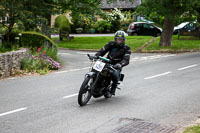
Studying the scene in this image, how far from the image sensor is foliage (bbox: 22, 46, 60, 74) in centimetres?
1500

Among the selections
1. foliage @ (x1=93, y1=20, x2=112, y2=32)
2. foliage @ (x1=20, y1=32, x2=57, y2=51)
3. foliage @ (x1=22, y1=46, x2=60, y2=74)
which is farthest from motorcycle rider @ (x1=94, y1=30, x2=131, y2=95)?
foliage @ (x1=93, y1=20, x2=112, y2=32)

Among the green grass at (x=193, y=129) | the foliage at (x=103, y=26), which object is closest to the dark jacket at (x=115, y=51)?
the green grass at (x=193, y=129)

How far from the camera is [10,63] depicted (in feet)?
45.9

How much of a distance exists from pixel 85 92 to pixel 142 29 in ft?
111

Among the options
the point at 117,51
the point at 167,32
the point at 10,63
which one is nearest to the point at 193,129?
the point at 117,51

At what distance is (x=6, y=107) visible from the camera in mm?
8711

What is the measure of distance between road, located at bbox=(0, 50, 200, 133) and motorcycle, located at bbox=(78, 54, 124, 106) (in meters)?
0.23

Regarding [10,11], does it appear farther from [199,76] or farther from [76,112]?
[76,112]

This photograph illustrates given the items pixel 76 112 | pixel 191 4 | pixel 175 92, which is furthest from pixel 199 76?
pixel 191 4

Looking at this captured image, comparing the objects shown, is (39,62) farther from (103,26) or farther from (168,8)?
(103,26)

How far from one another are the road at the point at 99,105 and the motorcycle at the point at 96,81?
229 mm

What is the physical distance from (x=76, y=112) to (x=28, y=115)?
964 mm

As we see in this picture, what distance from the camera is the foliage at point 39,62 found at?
49.2 ft

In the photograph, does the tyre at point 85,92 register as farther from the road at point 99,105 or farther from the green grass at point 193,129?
the green grass at point 193,129
